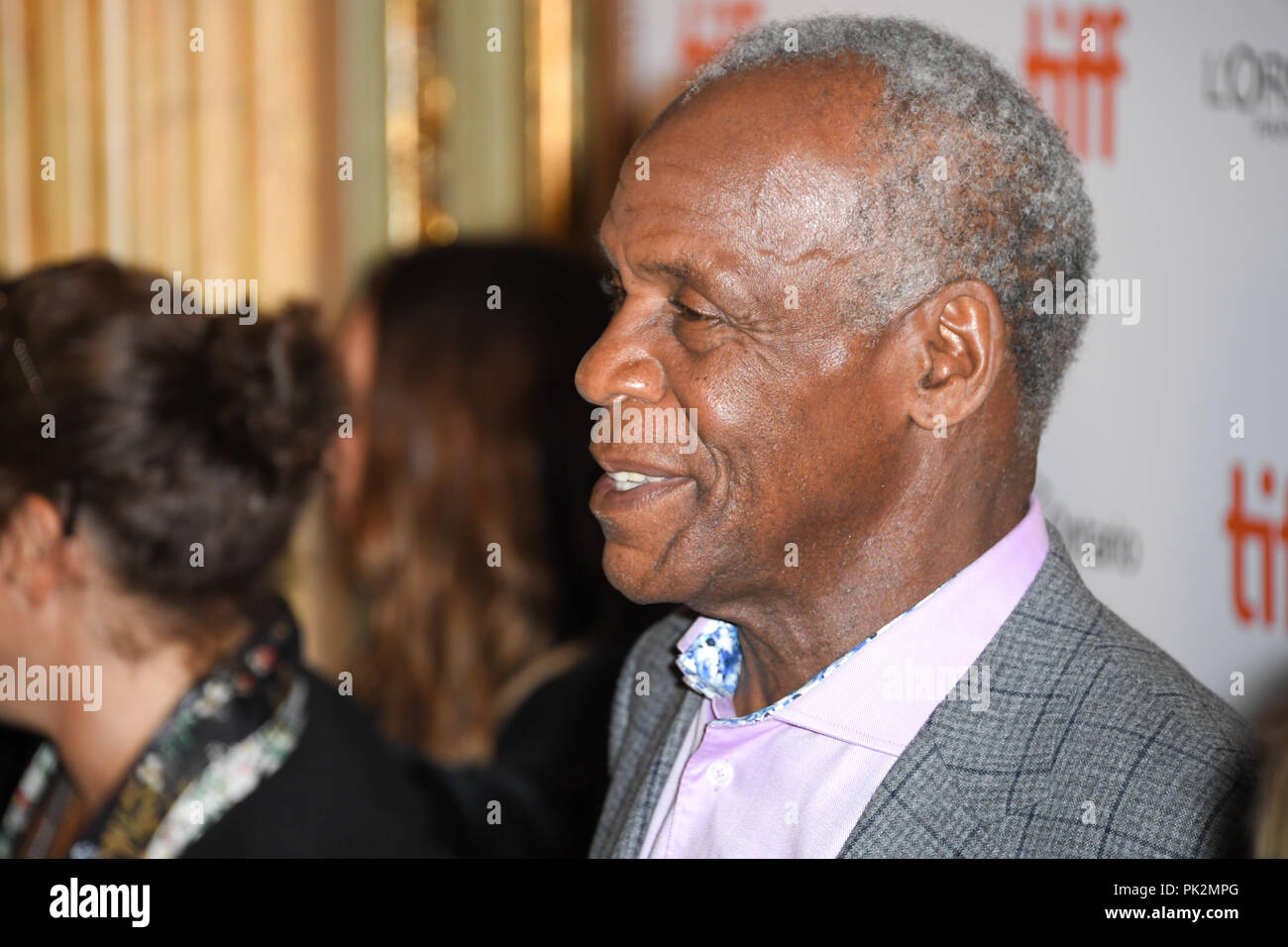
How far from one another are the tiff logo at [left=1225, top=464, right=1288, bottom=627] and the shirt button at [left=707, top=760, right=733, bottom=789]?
1.29 meters

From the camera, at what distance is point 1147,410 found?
7.14 ft

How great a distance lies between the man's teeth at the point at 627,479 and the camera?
112 cm

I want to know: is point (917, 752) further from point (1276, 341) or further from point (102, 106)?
point (102, 106)

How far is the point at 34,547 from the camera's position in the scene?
163 centimetres

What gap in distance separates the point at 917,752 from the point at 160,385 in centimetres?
102

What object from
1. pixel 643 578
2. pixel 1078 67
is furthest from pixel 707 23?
pixel 643 578

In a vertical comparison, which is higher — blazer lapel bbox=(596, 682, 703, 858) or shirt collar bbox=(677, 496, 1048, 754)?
shirt collar bbox=(677, 496, 1048, 754)

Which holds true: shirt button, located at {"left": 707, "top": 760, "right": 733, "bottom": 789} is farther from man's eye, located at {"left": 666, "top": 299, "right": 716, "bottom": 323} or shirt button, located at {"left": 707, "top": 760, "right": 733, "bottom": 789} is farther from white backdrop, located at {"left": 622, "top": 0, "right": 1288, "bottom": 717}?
white backdrop, located at {"left": 622, "top": 0, "right": 1288, "bottom": 717}

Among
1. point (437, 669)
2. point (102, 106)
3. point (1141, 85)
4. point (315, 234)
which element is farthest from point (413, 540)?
point (1141, 85)

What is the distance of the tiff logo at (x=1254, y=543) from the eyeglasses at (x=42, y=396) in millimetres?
1674

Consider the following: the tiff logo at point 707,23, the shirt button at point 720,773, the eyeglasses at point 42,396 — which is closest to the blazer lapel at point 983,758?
the shirt button at point 720,773

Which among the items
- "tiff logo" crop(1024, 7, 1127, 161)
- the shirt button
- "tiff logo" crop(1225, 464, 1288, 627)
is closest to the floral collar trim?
the shirt button

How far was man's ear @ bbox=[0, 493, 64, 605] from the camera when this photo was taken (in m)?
1.62

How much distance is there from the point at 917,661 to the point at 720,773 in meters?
0.20
